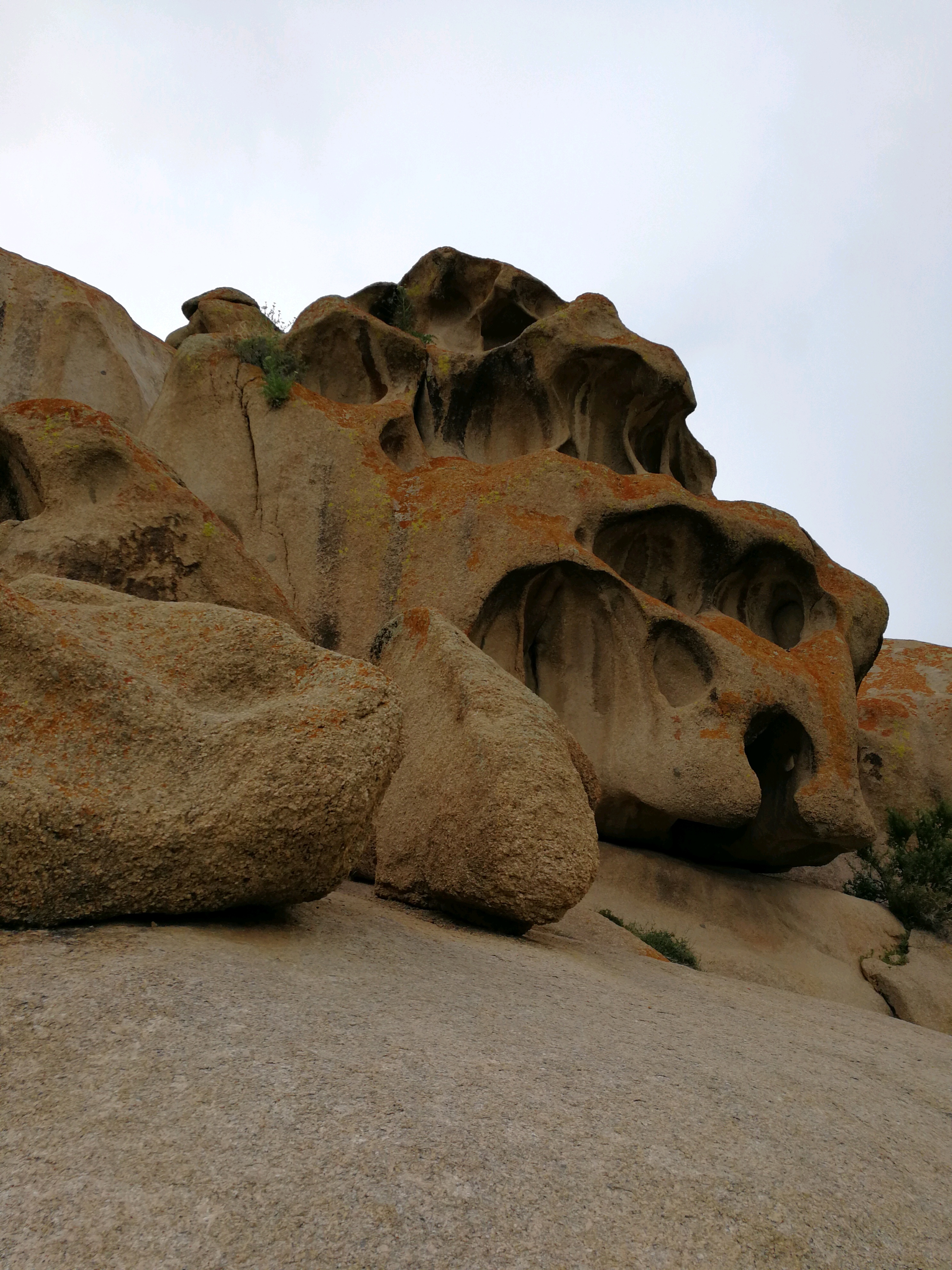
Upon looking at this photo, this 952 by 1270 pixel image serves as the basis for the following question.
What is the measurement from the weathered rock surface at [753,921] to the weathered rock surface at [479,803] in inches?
150

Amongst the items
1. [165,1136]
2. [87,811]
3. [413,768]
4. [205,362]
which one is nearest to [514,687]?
[413,768]

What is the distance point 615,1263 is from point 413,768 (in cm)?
399

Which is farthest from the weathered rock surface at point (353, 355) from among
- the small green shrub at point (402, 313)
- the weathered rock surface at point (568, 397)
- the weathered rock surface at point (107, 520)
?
the weathered rock surface at point (107, 520)

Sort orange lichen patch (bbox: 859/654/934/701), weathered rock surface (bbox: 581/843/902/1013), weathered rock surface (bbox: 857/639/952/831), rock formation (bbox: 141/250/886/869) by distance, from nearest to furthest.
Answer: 1. weathered rock surface (bbox: 581/843/902/1013)
2. rock formation (bbox: 141/250/886/869)
3. weathered rock surface (bbox: 857/639/952/831)
4. orange lichen patch (bbox: 859/654/934/701)

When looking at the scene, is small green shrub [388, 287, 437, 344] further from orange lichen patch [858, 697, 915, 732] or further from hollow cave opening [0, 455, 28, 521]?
orange lichen patch [858, 697, 915, 732]

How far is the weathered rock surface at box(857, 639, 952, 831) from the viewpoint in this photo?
1253 centimetres

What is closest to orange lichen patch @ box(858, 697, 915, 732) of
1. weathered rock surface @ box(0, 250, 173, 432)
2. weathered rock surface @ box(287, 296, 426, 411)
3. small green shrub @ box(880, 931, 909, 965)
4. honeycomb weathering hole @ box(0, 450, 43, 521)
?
small green shrub @ box(880, 931, 909, 965)

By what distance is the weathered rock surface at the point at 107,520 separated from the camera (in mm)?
7090

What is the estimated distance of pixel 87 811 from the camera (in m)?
3.55

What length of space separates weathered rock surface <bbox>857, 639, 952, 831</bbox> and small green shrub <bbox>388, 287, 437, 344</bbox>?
849 centimetres

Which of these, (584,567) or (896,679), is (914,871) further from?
(584,567)

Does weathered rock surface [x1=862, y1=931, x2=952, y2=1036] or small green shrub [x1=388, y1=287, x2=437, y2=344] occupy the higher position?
small green shrub [x1=388, y1=287, x2=437, y2=344]

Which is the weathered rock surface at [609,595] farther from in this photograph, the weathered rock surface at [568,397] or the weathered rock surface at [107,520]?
the weathered rock surface at [107,520]

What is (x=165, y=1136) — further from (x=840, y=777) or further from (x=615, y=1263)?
(x=840, y=777)
